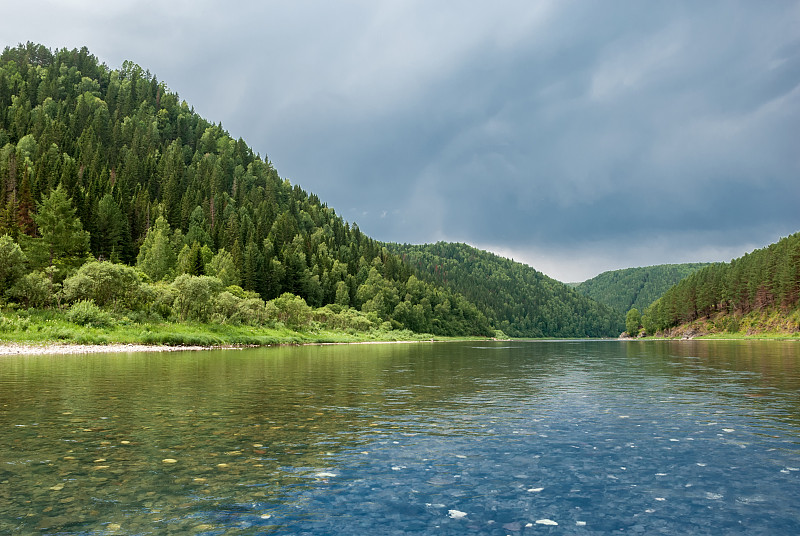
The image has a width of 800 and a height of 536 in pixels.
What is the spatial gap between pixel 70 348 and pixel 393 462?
190 ft

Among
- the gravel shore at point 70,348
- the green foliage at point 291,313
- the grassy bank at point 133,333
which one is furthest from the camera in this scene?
the green foliage at point 291,313

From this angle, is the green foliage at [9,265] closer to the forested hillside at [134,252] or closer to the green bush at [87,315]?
the forested hillside at [134,252]

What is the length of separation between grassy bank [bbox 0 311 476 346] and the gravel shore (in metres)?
1.36

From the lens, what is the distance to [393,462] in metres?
13.1

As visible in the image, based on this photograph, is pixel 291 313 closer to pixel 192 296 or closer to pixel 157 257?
pixel 192 296

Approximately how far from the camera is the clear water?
915 centimetres

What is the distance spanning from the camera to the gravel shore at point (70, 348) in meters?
52.8

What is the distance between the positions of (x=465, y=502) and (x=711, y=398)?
20.6 m

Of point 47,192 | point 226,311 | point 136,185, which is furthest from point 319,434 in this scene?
point 136,185

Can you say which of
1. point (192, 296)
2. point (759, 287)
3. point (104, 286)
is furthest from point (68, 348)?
point (759, 287)

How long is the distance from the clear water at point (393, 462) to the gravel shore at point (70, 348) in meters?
32.1

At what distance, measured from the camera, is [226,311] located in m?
96.1

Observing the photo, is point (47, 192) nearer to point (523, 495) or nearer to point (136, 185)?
point (136, 185)

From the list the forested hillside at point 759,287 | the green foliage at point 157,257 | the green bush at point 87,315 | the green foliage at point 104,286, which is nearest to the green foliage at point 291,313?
the green foliage at point 157,257
